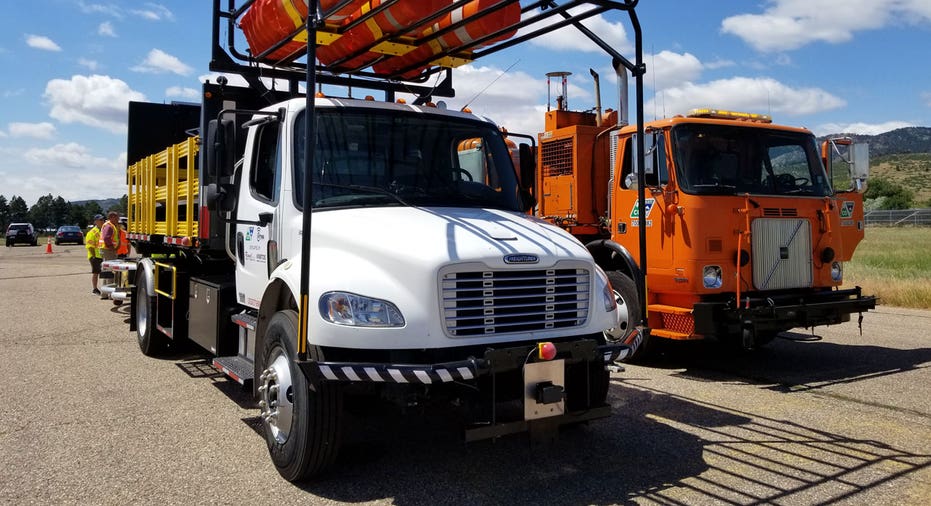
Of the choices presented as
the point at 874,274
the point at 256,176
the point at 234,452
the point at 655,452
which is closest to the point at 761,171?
the point at 655,452

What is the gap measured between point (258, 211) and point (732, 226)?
15.6ft

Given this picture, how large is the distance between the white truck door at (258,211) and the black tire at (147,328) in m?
3.02

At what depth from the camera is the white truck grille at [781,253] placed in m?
7.73

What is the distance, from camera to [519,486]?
4426mm

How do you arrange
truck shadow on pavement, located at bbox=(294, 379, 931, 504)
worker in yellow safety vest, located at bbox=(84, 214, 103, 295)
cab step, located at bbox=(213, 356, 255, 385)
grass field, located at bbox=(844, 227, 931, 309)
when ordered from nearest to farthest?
truck shadow on pavement, located at bbox=(294, 379, 931, 504), cab step, located at bbox=(213, 356, 255, 385), grass field, located at bbox=(844, 227, 931, 309), worker in yellow safety vest, located at bbox=(84, 214, 103, 295)

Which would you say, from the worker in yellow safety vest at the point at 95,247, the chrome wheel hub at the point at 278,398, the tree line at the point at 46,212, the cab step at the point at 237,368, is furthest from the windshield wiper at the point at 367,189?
the tree line at the point at 46,212

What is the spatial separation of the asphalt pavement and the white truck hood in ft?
2.09

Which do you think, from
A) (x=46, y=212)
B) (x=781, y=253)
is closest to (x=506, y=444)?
(x=781, y=253)

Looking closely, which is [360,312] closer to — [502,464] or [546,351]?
[546,351]

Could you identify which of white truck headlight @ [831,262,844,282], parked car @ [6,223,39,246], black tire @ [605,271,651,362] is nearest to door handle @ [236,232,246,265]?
black tire @ [605,271,651,362]

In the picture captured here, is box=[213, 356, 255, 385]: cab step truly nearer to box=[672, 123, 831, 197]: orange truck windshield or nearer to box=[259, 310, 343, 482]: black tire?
box=[259, 310, 343, 482]: black tire

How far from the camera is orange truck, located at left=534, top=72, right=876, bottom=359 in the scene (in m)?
7.52

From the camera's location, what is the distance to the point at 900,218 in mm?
53719

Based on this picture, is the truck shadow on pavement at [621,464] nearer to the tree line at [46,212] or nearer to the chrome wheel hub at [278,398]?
the chrome wheel hub at [278,398]
